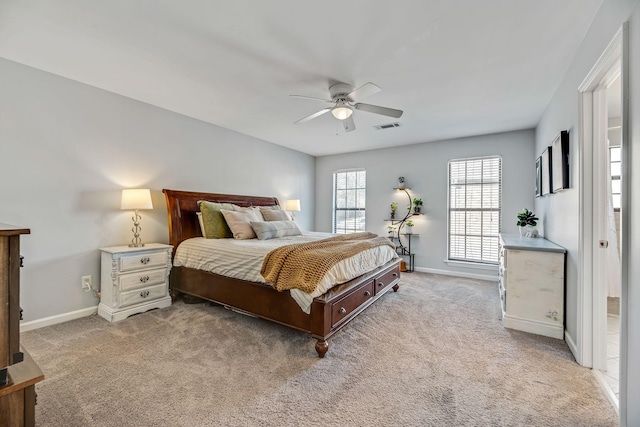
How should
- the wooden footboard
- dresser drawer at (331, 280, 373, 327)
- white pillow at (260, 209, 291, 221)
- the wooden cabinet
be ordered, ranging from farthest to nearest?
white pillow at (260, 209, 291, 221) < dresser drawer at (331, 280, 373, 327) < the wooden footboard < the wooden cabinet

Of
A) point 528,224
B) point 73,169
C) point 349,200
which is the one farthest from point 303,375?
point 349,200

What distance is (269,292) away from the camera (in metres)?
2.58

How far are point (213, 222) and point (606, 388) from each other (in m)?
3.89

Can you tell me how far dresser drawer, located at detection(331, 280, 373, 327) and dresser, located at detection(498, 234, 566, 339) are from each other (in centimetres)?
136

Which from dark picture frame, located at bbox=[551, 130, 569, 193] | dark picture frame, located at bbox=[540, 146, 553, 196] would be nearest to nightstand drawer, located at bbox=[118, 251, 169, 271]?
dark picture frame, located at bbox=[551, 130, 569, 193]

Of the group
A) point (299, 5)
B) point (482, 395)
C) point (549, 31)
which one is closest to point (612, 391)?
point (482, 395)

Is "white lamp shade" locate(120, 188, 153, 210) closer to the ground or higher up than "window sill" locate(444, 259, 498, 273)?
higher up

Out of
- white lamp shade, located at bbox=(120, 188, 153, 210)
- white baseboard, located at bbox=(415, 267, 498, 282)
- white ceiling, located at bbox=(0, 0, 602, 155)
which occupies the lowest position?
white baseboard, located at bbox=(415, 267, 498, 282)

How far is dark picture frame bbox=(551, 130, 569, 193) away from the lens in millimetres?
2400

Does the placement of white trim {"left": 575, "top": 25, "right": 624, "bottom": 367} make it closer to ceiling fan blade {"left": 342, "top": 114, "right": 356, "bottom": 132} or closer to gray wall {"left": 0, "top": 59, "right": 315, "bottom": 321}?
ceiling fan blade {"left": 342, "top": 114, "right": 356, "bottom": 132}

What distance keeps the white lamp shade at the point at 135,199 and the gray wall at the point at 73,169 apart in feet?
0.92

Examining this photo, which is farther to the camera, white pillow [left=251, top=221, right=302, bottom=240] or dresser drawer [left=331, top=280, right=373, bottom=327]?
white pillow [left=251, top=221, right=302, bottom=240]

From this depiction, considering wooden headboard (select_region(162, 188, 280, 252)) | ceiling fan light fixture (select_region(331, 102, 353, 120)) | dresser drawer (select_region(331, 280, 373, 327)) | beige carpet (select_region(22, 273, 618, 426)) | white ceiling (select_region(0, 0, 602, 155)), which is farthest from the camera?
wooden headboard (select_region(162, 188, 280, 252))

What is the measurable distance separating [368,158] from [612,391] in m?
4.80
